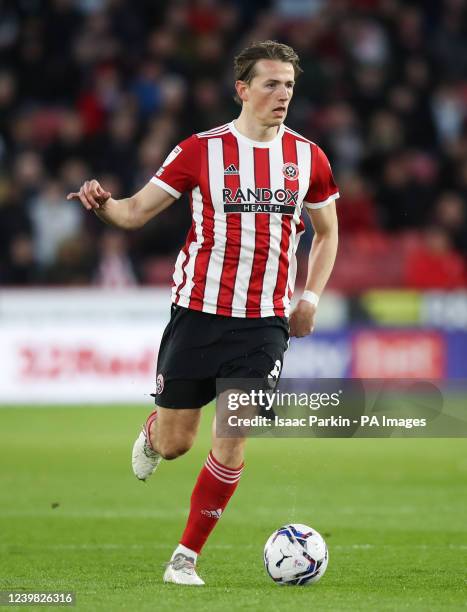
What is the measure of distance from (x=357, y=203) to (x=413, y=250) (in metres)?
1.08

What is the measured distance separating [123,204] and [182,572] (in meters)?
1.60

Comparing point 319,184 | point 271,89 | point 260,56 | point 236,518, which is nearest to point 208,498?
point 319,184

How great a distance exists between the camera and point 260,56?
6047 millimetres

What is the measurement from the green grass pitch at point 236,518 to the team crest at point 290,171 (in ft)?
5.84

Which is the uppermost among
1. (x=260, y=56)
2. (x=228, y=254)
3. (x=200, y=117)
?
(x=200, y=117)

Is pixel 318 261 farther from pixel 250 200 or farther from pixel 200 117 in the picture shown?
pixel 200 117

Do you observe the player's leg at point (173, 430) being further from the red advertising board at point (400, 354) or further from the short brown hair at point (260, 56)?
the red advertising board at point (400, 354)

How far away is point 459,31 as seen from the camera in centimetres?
1823

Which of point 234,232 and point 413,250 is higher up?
point 413,250

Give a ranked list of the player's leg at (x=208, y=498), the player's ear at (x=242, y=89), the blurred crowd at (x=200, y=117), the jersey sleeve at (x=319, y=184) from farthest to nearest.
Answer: the blurred crowd at (x=200, y=117) → the jersey sleeve at (x=319, y=184) → the player's ear at (x=242, y=89) → the player's leg at (x=208, y=498)

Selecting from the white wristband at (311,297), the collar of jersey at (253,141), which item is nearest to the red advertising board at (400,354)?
the white wristband at (311,297)

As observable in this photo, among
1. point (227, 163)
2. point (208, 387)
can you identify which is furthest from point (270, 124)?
point (208, 387)

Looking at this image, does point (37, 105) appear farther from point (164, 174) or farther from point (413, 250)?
point (164, 174)

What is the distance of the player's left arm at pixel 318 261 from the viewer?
20.4ft
